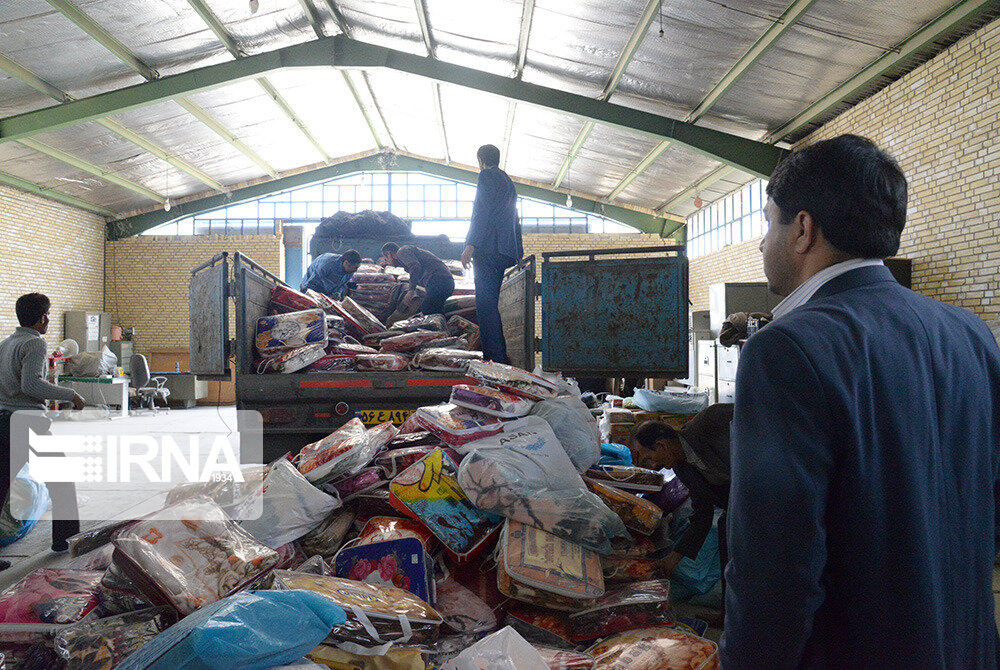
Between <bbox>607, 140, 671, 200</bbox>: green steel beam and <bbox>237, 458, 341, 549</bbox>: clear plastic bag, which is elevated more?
<bbox>607, 140, 671, 200</bbox>: green steel beam

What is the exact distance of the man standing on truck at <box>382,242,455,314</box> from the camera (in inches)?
196

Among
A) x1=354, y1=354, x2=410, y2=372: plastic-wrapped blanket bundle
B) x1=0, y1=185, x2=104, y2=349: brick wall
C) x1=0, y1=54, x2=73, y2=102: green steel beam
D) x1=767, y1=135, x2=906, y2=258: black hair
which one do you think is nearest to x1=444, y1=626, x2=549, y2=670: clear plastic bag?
x1=767, y1=135, x2=906, y2=258: black hair

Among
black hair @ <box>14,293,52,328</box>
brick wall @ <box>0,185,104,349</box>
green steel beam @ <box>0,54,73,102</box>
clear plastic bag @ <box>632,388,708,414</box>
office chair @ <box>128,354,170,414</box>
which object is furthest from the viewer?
brick wall @ <box>0,185,104,349</box>

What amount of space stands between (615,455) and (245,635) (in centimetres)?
298

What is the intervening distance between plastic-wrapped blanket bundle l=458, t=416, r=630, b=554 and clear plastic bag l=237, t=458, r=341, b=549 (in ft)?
2.07

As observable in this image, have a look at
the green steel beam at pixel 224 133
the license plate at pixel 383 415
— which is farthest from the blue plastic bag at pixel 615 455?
the green steel beam at pixel 224 133

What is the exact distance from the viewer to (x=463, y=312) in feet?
16.3

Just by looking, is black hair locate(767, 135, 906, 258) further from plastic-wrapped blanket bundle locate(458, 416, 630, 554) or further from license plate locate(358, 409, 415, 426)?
license plate locate(358, 409, 415, 426)

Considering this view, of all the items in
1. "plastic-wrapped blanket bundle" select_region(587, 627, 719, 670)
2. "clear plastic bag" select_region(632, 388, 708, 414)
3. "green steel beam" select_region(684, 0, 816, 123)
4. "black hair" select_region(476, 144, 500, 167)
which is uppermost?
"green steel beam" select_region(684, 0, 816, 123)

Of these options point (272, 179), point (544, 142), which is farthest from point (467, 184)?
point (272, 179)

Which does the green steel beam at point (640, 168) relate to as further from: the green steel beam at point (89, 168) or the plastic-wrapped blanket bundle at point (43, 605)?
the green steel beam at point (89, 168)

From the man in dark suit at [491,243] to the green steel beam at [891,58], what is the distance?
16.0ft

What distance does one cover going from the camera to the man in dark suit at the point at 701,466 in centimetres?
280

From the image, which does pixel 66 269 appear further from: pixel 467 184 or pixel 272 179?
pixel 467 184
